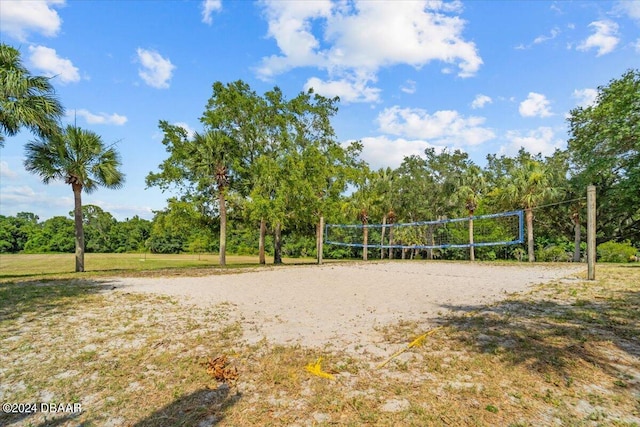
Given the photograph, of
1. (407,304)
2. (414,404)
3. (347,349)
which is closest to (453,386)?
(414,404)

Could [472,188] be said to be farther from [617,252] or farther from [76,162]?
[76,162]

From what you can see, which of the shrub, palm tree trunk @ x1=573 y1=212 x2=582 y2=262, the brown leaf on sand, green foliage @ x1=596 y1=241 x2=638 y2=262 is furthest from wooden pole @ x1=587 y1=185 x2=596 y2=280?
the shrub

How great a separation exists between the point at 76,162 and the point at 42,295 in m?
8.28

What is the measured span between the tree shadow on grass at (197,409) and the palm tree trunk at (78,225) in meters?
13.4

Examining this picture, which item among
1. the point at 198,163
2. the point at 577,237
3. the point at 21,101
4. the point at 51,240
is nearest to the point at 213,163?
the point at 198,163

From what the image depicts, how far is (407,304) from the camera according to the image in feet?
20.2

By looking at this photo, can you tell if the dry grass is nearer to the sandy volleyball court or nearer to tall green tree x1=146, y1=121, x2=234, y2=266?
the sandy volleyball court

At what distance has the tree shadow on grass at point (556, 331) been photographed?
3.22 m

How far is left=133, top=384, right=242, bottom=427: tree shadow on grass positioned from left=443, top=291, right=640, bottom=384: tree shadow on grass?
8.56 feet

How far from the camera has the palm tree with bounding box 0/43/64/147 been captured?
847 cm

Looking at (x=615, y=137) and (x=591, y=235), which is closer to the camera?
(x=591, y=235)

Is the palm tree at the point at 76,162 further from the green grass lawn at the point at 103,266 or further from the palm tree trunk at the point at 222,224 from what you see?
the palm tree trunk at the point at 222,224

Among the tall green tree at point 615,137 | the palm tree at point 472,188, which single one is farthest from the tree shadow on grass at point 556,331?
the palm tree at point 472,188

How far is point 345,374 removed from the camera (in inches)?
125
